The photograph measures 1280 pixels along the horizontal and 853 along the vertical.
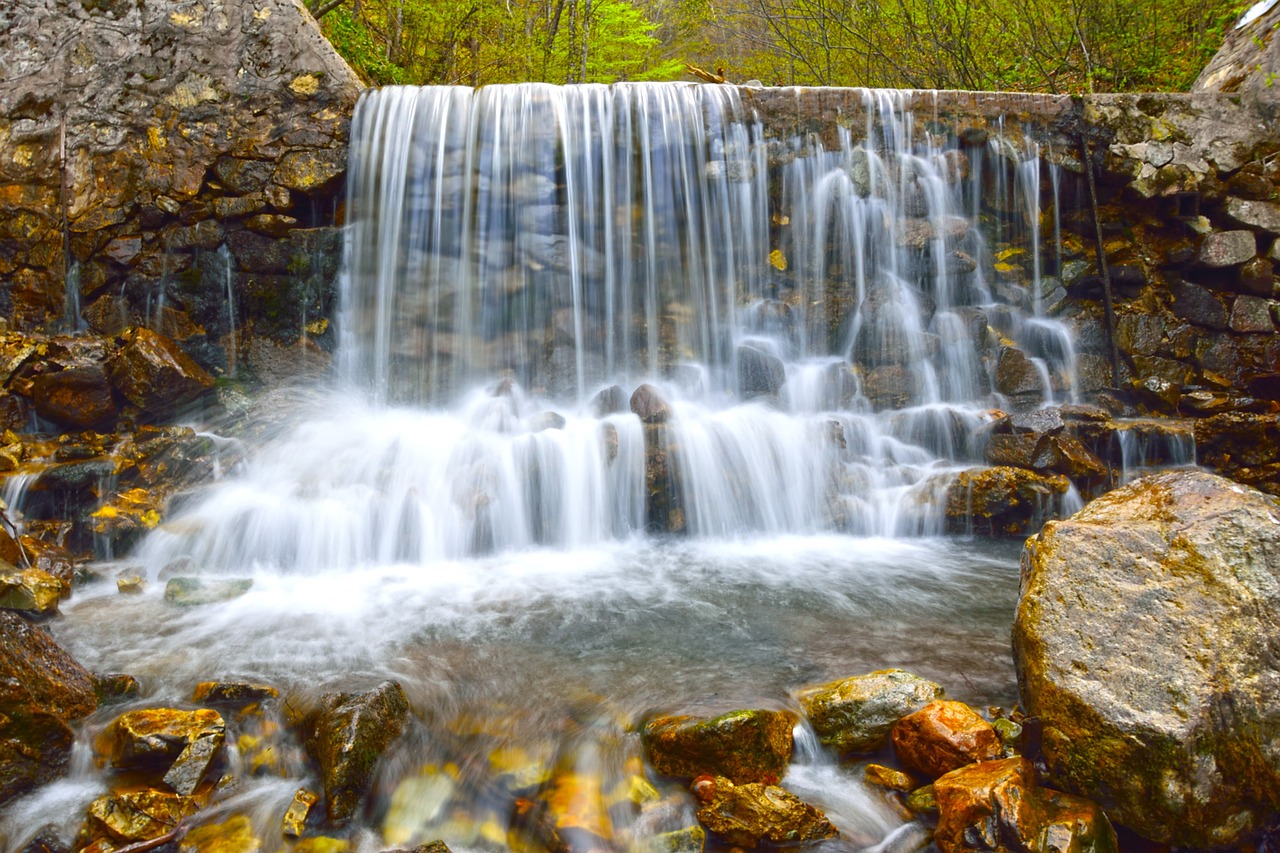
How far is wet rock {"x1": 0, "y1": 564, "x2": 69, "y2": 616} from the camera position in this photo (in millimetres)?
4685

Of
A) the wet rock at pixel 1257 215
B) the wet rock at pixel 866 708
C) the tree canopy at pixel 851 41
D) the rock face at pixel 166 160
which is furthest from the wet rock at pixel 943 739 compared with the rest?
the tree canopy at pixel 851 41

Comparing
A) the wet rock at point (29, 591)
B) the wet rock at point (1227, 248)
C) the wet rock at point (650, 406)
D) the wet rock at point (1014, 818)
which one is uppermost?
the wet rock at point (1227, 248)

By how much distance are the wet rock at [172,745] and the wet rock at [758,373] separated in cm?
660

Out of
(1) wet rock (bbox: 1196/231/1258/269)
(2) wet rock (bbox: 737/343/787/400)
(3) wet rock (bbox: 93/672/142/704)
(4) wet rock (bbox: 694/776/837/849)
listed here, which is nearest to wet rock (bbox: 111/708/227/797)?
(3) wet rock (bbox: 93/672/142/704)

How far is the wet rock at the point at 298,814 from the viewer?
2.98m

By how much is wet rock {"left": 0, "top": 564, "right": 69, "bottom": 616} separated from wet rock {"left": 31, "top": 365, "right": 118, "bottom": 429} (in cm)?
222

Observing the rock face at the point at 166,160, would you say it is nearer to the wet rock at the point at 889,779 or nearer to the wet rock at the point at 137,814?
the wet rock at the point at 137,814

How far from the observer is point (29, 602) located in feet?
15.6

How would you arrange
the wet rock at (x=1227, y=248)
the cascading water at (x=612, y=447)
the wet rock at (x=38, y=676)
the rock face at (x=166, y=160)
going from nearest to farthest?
the wet rock at (x=38, y=676) < the cascading water at (x=612, y=447) < the rock face at (x=166, y=160) < the wet rock at (x=1227, y=248)

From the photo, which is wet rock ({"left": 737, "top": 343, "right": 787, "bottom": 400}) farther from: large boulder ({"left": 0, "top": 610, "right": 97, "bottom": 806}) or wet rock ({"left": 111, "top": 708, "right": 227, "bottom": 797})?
large boulder ({"left": 0, "top": 610, "right": 97, "bottom": 806})

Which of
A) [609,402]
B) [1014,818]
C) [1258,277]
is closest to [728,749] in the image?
[1014,818]

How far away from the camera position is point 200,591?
5.35m

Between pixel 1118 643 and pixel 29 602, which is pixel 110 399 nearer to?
pixel 29 602

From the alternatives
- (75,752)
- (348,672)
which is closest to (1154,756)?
(348,672)
